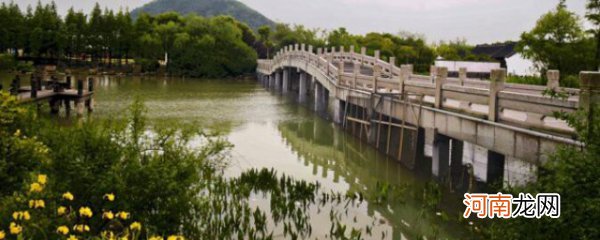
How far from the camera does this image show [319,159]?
58.6 ft

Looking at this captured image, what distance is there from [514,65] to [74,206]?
54737mm

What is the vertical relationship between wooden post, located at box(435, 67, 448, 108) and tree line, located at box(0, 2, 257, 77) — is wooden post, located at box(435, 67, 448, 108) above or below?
below

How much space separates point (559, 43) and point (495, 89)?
74.9 feet

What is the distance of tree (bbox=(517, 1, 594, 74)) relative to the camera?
29264mm

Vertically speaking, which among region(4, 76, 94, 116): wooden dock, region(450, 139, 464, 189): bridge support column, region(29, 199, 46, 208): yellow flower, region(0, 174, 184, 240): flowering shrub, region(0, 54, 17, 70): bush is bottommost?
region(450, 139, 464, 189): bridge support column

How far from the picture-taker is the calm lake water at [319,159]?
10297 mm

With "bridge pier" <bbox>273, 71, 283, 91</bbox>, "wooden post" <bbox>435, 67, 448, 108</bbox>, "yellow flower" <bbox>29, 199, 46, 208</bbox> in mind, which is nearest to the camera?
"yellow flower" <bbox>29, 199, 46, 208</bbox>

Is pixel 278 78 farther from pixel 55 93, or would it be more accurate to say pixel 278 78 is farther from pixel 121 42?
pixel 55 93

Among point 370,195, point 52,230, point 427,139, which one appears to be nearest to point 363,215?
point 370,195

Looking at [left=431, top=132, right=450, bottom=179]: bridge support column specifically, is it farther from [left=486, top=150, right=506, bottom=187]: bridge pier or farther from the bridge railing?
[left=486, top=150, right=506, bottom=187]: bridge pier

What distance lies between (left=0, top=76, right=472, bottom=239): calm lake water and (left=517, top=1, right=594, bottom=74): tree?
515 inches

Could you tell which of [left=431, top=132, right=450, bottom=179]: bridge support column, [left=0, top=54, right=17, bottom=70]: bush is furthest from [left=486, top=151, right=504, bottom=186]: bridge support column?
[left=0, top=54, right=17, bottom=70]: bush

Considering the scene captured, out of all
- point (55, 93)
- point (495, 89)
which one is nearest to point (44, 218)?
point (495, 89)

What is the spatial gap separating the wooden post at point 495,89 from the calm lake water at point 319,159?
1.96 m
